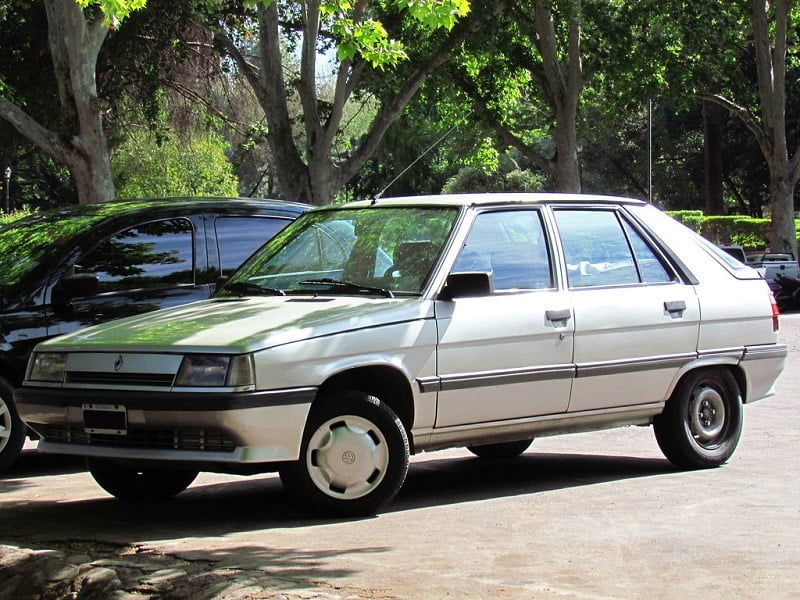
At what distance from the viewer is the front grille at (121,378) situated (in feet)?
20.7

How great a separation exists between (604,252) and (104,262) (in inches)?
140

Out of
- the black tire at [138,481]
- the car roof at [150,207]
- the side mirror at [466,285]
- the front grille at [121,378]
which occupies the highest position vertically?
the car roof at [150,207]

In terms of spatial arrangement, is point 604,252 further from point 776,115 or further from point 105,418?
point 776,115

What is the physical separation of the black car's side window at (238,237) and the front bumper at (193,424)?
3.24 meters

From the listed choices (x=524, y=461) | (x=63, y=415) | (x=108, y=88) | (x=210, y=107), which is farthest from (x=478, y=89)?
(x=63, y=415)

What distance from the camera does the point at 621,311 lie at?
786cm

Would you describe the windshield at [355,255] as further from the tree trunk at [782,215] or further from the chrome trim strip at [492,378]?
the tree trunk at [782,215]

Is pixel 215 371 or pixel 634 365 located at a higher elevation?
pixel 215 371

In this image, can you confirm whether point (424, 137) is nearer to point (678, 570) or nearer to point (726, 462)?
point (726, 462)

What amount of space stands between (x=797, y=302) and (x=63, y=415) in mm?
27102

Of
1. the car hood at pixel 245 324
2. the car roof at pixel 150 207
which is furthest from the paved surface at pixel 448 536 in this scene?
the car roof at pixel 150 207

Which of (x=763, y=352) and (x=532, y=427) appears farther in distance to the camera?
(x=763, y=352)

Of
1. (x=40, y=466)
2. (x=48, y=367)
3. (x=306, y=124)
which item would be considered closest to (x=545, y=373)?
(x=48, y=367)

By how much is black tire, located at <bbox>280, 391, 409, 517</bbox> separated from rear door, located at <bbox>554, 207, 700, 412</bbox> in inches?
56.9
